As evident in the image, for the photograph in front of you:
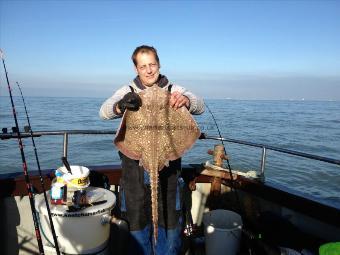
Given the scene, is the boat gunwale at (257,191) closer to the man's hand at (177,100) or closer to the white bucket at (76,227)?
the white bucket at (76,227)

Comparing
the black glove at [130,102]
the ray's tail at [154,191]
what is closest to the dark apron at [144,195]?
the ray's tail at [154,191]

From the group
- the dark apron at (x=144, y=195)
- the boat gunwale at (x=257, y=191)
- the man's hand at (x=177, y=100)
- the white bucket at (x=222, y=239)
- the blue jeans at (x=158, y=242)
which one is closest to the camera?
the man's hand at (x=177, y=100)

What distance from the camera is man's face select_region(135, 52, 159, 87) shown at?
3.06 m

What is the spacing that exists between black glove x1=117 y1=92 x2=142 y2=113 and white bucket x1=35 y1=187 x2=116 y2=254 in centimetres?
118

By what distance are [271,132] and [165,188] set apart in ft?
81.5

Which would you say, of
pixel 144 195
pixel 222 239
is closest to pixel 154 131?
pixel 144 195

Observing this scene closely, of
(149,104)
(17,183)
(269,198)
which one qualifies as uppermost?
(149,104)

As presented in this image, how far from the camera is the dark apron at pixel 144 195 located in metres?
3.22

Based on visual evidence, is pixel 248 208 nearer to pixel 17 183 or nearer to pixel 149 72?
pixel 149 72

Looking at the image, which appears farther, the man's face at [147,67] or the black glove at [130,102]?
the man's face at [147,67]

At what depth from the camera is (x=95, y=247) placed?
325cm

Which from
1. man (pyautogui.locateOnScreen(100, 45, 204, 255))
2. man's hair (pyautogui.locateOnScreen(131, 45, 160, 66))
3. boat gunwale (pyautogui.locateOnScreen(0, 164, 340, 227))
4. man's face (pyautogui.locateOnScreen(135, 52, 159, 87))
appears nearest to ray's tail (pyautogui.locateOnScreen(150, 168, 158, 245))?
man (pyautogui.locateOnScreen(100, 45, 204, 255))

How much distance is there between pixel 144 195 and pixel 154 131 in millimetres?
813

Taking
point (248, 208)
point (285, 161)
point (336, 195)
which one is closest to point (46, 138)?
point (285, 161)
